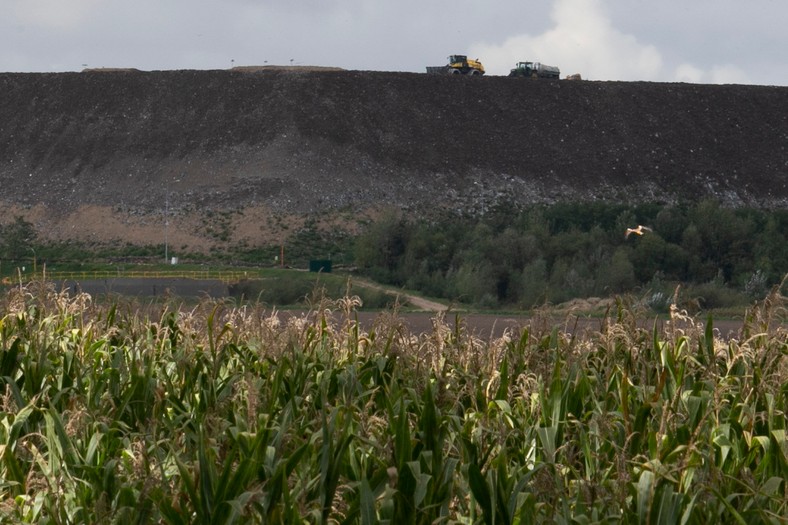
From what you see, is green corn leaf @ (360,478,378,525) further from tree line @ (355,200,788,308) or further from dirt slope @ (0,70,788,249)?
dirt slope @ (0,70,788,249)

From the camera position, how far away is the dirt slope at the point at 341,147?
67750 millimetres

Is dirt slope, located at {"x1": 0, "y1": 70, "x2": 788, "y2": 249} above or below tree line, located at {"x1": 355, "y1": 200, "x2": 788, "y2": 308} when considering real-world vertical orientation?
above

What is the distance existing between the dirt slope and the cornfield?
165ft

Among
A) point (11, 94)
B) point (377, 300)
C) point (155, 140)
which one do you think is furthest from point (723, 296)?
point (11, 94)

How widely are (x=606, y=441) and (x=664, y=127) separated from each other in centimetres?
7551

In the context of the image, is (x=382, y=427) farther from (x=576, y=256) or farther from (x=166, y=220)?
(x=166, y=220)

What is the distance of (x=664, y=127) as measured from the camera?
81312 millimetres

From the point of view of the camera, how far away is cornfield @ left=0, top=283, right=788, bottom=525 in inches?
287

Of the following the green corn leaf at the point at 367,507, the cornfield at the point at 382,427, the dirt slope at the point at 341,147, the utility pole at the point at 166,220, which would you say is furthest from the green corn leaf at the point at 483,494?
the dirt slope at the point at 341,147

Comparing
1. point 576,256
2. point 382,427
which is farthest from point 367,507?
point 576,256

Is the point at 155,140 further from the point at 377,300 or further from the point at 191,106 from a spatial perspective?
the point at 377,300

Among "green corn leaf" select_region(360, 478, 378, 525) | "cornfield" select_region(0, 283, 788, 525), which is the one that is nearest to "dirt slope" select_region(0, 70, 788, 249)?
"cornfield" select_region(0, 283, 788, 525)

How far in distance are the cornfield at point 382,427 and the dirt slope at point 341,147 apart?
165 feet

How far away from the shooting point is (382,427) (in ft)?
29.1
